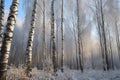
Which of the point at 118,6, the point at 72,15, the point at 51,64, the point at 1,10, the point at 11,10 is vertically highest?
the point at 118,6

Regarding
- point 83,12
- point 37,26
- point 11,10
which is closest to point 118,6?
point 83,12

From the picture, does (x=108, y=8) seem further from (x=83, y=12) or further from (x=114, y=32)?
(x=114, y=32)

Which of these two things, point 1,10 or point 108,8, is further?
point 108,8

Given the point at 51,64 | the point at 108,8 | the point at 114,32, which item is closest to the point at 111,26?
the point at 114,32

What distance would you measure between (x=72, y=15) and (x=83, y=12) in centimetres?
315

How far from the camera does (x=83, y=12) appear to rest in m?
33.9

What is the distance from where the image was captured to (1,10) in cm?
1003

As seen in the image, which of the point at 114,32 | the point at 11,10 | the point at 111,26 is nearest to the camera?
the point at 11,10

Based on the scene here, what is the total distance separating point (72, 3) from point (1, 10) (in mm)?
23208

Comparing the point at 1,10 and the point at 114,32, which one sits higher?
the point at 114,32

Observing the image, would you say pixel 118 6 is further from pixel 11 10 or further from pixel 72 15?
pixel 11 10

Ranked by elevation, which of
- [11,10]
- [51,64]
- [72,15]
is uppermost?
[72,15]

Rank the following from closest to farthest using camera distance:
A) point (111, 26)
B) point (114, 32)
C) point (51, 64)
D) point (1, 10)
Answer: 1. point (1, 10)
2. point (51, 64)
3. point (111, 26)
4. point (114, 32)

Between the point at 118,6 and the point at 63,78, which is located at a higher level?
the point at 118,6
